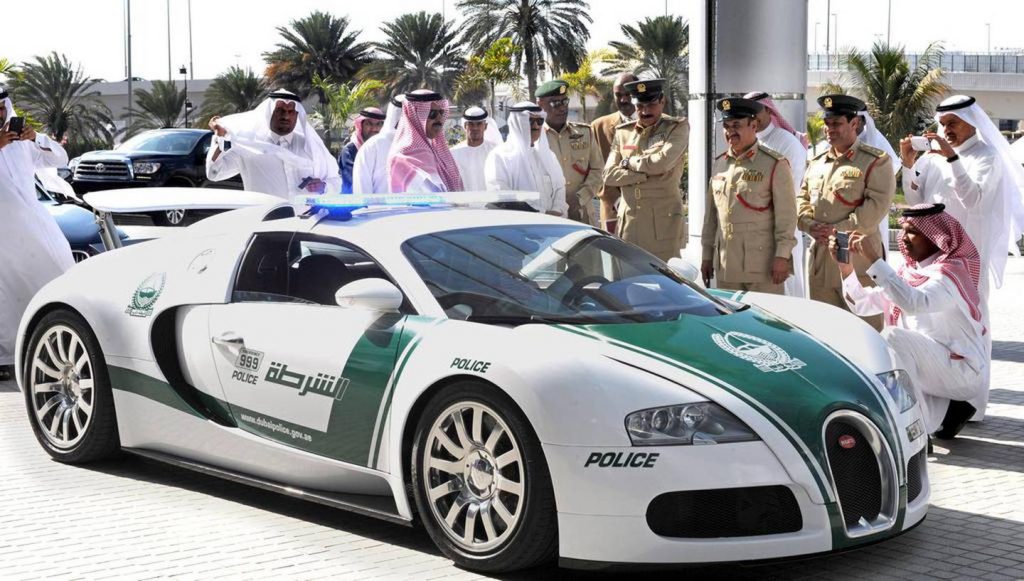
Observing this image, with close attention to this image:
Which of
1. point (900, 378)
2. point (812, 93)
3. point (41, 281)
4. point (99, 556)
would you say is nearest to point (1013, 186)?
point (900, 378)

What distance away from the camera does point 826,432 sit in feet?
16.1

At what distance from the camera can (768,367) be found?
16.7 feet

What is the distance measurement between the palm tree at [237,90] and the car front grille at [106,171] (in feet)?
140

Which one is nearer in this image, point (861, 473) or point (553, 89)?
point (861, 473)

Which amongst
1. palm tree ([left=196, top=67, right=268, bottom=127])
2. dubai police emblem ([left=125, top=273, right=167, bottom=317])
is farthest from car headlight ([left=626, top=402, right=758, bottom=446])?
palm tree ([left=196, top=67, right=268, bottom=127])

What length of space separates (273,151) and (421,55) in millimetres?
57515

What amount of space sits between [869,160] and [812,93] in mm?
62984

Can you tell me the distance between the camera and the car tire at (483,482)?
15.8ft

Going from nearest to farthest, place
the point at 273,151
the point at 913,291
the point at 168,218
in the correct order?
the point at 913,291 → the point at 273,151 → the point at 168,218

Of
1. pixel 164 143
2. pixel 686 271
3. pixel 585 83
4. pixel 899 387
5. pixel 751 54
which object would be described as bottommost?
pixel 899 387

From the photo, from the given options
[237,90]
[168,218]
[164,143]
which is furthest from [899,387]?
[237,90]

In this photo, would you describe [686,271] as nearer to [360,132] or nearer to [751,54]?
[751,54]

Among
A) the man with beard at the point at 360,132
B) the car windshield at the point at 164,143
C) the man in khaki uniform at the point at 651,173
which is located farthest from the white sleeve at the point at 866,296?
the car windshield at the point at 164,143

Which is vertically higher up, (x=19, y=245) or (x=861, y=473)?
(x=19, y=245)
